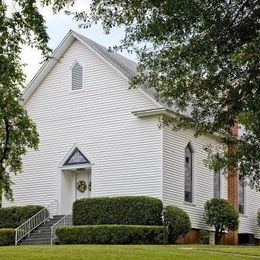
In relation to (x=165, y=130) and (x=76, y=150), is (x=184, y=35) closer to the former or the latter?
(x=165, y=130)

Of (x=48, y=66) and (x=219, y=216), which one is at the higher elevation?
(x=48, y=66)

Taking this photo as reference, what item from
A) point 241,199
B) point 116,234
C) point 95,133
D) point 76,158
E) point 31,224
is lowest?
point 116,234

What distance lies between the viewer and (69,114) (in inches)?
1363

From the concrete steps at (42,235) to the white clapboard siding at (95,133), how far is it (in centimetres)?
178

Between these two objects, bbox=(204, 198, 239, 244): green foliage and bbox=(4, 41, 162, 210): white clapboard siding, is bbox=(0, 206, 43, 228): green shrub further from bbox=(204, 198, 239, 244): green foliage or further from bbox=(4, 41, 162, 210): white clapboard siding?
bbox=(204, 198, 239, 244): green foliage

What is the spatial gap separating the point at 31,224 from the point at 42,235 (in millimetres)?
1373

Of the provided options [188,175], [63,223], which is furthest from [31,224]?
[188,175]

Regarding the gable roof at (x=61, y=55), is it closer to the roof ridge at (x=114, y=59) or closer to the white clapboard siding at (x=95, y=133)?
the roof ridge at (x=114, y=59)

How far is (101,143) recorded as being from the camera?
1294 inches

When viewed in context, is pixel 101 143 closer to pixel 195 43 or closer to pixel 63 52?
pixel 63 52

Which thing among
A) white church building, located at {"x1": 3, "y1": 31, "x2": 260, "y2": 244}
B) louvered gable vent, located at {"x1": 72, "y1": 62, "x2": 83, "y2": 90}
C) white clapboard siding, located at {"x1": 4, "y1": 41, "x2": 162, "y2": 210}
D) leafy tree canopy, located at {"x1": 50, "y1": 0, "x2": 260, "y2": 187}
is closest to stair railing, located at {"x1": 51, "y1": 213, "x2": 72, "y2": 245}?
white church building, located at {"x1": 3, "y1": 31, "x2": 260, "y2": 244}

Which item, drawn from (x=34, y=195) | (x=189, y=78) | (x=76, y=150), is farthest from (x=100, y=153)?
(x=189, y=78)

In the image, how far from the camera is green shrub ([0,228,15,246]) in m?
30.8

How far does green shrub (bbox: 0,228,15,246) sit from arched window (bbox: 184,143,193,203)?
8.45 meters
